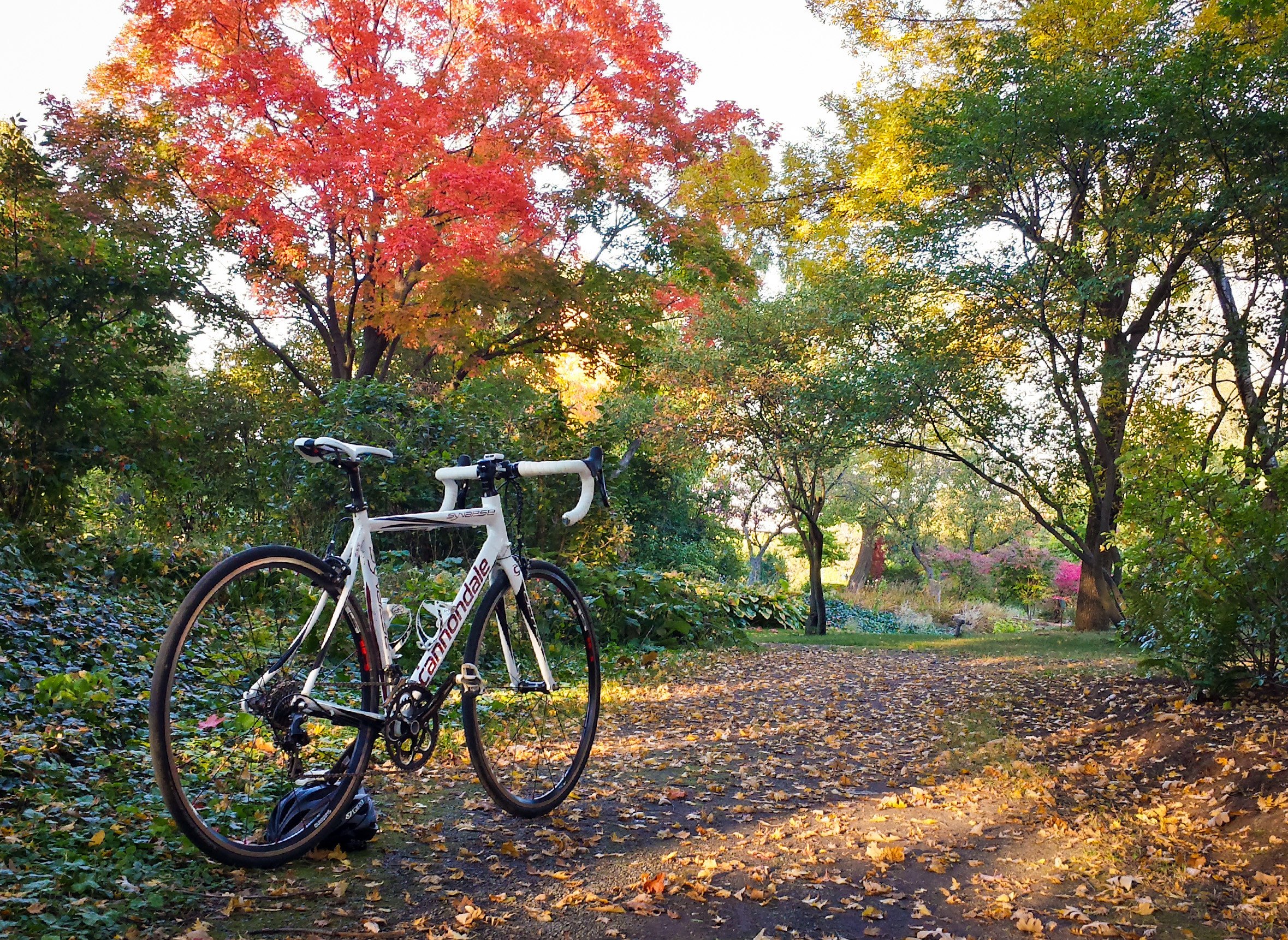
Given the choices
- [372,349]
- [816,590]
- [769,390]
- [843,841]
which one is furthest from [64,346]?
[816,590]

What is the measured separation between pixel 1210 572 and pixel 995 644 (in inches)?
257

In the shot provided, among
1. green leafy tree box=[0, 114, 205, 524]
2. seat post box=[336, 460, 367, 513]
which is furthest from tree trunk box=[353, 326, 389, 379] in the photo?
seat post box=[336, 460, 367, 513]

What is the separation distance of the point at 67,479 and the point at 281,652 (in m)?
5.34

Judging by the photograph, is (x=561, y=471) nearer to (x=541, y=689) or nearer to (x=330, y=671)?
(x=541, y=689)

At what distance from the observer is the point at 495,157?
11445 mm

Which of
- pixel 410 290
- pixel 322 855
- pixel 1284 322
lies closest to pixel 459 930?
pixel 322 855

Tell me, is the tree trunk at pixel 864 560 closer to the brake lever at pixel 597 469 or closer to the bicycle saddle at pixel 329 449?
the brake lever at pixel 597 469

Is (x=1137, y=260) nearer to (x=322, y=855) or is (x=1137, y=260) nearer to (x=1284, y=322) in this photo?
(x=1284, y=322)

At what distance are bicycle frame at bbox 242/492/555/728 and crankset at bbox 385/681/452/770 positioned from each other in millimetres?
36

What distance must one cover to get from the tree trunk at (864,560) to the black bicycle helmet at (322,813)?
22784mm

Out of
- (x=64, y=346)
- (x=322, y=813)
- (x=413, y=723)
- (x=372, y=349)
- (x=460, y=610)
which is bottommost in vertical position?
(x=322, y=813)

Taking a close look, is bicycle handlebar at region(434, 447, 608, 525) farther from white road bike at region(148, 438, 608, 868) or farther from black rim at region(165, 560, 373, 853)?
black rim at region(165, 560, 373, 853)

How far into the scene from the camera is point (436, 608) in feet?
9.77

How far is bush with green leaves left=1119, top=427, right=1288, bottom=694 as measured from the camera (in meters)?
4.37
